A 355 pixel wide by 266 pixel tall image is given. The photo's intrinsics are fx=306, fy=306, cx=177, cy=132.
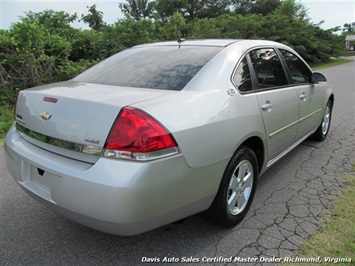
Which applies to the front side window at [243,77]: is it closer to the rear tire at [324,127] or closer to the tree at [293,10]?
the rear tire at [324,127]

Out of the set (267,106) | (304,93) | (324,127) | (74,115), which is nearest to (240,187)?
(267,106)

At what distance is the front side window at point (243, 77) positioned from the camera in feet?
8.45

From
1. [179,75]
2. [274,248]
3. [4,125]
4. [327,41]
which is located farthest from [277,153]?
[327,41]

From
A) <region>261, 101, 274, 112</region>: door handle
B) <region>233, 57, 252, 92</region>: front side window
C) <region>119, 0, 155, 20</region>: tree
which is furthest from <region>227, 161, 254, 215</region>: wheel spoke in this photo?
<region>119, 0, 155, 20</region>: tree

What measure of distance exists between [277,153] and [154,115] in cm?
185

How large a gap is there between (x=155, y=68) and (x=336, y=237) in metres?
2.00

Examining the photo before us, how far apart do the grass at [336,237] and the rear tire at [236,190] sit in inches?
22.3

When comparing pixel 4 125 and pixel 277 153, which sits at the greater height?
pixel 277 153

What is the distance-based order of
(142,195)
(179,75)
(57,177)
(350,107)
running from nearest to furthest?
(142,195) → (57,177) → (179,75) → (350,107)

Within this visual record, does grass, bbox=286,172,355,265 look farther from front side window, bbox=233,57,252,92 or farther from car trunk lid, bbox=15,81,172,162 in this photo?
car trunk lid, bbox=15,81,172,162

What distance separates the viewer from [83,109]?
6.55 ft

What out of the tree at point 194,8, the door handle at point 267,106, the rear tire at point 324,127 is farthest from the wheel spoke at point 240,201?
the tree at point 194,8

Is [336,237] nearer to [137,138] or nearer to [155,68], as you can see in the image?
[137,138]

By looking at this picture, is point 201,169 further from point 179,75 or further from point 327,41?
point 327,41
